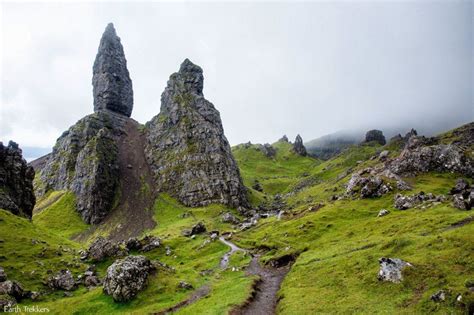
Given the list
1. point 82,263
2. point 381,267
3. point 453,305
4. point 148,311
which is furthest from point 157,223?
point 453,305

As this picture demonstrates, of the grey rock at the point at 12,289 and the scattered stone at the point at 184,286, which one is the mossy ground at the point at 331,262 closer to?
the scattered stone at the point at 184,286

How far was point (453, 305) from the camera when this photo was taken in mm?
33094

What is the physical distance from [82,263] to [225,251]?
3900 cm

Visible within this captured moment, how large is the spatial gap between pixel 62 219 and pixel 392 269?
185545 mm

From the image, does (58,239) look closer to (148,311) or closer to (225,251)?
(225,251)

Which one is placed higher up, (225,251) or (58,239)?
(58,239)

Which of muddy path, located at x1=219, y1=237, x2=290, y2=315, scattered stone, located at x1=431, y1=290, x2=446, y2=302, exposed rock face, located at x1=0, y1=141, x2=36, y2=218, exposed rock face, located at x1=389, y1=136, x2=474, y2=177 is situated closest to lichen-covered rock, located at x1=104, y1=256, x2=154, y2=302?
muddy path, located at x1=219, y1=237, x2=290, y2=315

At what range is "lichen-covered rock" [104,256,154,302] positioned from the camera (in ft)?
187

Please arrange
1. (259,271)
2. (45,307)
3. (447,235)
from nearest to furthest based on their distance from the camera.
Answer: (447,235), (45,307), (259,271)

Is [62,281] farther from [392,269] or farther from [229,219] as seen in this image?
[229,219]

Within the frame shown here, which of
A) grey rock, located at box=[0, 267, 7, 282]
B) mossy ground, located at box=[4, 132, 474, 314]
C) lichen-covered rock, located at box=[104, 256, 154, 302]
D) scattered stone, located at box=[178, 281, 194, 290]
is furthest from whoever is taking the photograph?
scattered stone, located at box=[178, 281, 194, 290]

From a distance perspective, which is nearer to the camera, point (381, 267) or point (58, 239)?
point (381, 267)

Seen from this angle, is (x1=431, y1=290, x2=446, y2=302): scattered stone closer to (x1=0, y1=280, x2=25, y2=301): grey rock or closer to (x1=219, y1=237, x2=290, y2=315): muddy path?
(x1=219, y1=237, x2=290, y2=315): muddy path

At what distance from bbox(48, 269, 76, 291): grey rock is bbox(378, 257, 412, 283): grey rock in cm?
5691
